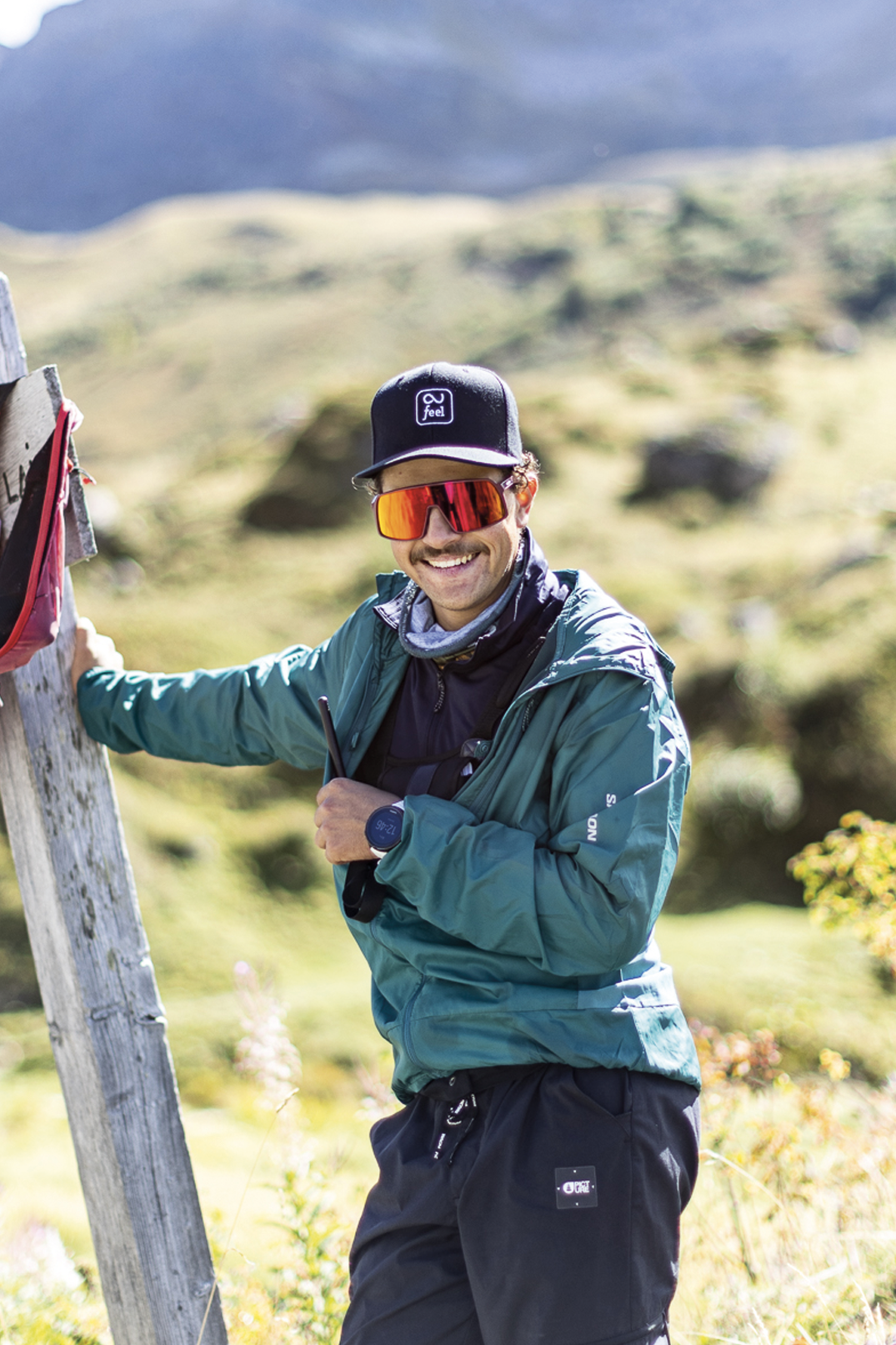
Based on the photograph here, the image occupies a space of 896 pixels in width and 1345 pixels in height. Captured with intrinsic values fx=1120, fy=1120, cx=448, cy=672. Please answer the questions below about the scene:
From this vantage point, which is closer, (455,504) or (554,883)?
(554,883)

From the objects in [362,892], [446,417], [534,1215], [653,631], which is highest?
[653,631]

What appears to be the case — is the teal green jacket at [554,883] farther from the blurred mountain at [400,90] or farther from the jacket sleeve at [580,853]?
the blurred mountain at [400,90]

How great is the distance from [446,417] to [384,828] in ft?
2.48

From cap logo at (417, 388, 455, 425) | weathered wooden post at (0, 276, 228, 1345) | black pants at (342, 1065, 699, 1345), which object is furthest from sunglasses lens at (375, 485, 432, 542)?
black pants at (342, 1065, 699, 1345)

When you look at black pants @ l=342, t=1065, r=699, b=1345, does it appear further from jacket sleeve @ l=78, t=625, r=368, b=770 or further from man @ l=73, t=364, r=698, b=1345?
jacket sleeve @ l=78, t=625, r=368, b=770

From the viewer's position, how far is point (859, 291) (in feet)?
95.9

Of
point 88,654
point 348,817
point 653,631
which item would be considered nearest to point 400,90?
point 653,631

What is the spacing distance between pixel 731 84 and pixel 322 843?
18000 centimetres

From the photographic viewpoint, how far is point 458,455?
6.62ft

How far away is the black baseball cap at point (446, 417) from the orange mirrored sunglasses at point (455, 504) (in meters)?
0.05

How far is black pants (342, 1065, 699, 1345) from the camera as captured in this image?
5.99 ft

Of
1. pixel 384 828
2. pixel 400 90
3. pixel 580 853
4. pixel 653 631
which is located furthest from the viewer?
pixel 400 90

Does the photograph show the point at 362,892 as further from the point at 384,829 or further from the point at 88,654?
the point at 88,654

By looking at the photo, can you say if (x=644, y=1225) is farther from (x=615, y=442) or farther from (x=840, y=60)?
(x=840, y=60)
